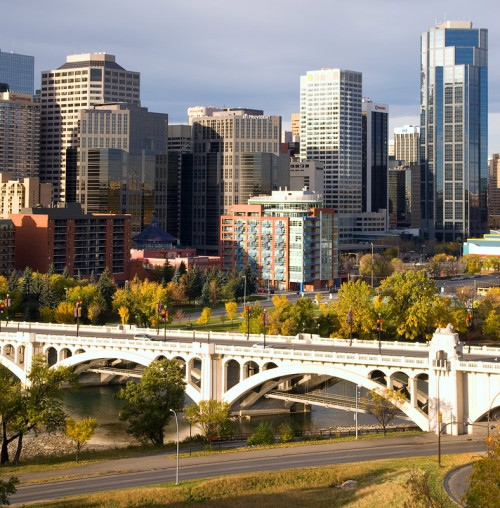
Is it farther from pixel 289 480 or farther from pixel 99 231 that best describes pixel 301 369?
pixel 99 231

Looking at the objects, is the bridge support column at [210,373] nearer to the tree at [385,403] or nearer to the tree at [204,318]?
the tree at [385,403]

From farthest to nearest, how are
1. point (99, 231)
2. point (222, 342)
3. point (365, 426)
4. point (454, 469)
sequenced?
point (99, 231) < point (222, 342) < point (365, 426) < point (454, 469)

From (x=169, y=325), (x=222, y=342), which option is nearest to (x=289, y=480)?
(x=222, y=342)

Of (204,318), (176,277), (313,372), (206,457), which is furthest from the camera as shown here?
(176,277)

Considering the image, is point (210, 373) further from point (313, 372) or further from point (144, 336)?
point (144, 336)

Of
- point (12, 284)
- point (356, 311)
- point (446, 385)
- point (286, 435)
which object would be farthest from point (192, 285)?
point (446, 385)

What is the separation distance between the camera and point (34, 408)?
87.2m

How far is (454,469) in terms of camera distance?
6850 cm

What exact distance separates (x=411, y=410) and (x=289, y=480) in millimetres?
21094

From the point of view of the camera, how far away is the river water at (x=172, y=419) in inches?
3868

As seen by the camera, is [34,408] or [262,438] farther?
[34,408]

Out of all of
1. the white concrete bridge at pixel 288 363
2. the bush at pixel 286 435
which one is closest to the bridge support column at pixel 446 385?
the white concrete bridge at pixel 288 363

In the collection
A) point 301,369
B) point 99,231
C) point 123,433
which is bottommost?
point 123,433

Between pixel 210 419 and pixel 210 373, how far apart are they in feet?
40.3
